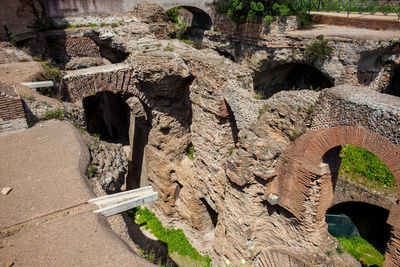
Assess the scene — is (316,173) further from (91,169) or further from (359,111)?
(91,169)

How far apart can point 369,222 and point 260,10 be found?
26.2ft

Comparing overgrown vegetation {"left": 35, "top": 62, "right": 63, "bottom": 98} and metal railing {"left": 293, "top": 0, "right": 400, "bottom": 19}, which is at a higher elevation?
metal railing {"left": 293, "top": 0, "right": 400, "bottom": 19}

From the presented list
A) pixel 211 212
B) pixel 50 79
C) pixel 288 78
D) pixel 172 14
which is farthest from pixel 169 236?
pixel 172 14

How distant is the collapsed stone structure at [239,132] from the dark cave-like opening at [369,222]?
3.40m

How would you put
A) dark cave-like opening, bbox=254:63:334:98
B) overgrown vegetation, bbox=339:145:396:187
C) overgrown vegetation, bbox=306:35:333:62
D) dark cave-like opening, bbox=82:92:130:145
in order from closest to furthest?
overgrown vegetation, bbox=339:145:396:187 < overgrown vegetation, bbox=306:35:333:62 < dark cave-like opening, bbox=254:63:334:98 < dark cave-like opening, bbox=82:92:130:145

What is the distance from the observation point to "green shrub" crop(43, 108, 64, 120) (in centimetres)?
468

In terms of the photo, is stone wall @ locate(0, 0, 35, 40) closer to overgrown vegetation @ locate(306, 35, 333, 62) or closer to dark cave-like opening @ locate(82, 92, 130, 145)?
dark cave-like opening @ locate(82, 92, 130, 145)

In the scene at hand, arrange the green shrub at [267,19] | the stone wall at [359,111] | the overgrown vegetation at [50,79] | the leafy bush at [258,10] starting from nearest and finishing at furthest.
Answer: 1. the stone wall at [359,111]
2. the overgrown vegetation at [50,79]
3. the green shrub at [267,19]
4. the leafy bush at [258,10]

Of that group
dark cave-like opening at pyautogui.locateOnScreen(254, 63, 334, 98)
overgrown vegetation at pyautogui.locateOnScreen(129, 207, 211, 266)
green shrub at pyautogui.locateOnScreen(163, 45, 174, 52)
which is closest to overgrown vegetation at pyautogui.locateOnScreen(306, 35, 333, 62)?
dark cave-like opening at pyautogui.locateOnScreen(254, 63, 334, 98)

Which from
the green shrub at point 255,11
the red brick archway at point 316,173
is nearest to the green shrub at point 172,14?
the green shrub at point 255,11

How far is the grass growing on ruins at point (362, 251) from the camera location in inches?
278

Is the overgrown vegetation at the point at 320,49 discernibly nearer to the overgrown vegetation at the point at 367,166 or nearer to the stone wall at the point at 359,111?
the overgrown vegetation at the point at 367,166

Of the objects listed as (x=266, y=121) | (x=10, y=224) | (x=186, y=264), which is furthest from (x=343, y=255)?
(x=10, y=224)

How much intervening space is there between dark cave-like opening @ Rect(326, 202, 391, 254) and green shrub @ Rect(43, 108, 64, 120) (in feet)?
24.4
